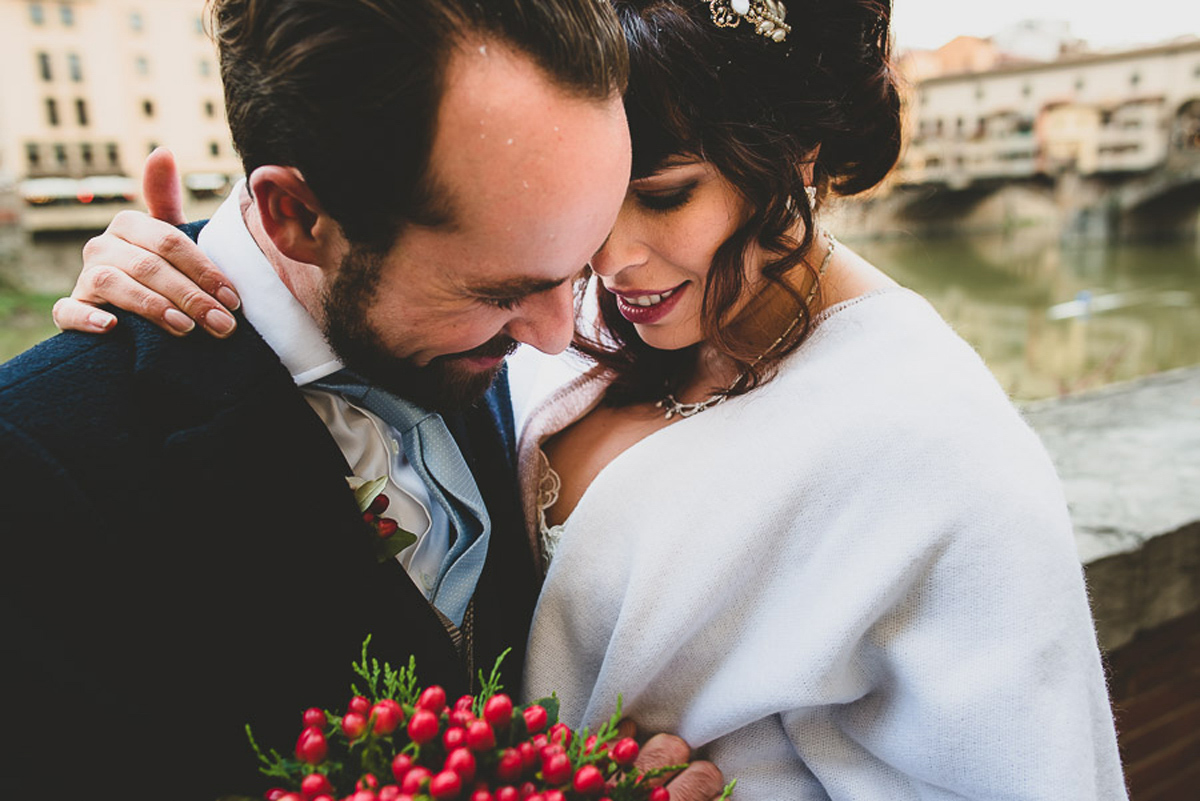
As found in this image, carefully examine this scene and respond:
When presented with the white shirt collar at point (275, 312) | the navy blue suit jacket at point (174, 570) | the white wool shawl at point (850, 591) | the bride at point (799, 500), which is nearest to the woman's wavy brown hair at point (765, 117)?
the bride at point (799, 500)

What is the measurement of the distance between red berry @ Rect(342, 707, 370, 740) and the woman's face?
826 mm

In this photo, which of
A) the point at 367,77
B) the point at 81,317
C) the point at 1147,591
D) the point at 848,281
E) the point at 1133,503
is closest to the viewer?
the point at 367,77

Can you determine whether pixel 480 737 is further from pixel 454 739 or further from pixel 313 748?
pixel 313 748

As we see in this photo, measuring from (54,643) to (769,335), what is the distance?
1125 mm

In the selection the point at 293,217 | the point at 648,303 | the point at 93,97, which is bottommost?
the point at 648,303

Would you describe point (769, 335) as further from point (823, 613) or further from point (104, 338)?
point (104, 338)

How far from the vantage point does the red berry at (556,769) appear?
667 millimetres

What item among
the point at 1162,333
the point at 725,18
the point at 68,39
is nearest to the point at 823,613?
the point at 725,18

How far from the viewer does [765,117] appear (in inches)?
49.7

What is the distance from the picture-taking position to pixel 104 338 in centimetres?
101

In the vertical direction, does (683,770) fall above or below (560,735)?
below

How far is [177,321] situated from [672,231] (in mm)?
731

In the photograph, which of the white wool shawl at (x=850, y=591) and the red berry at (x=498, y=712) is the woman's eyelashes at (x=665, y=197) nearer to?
the white wool shawl at (x=850, y=591)

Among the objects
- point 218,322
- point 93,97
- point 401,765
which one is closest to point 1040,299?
point 93,97
